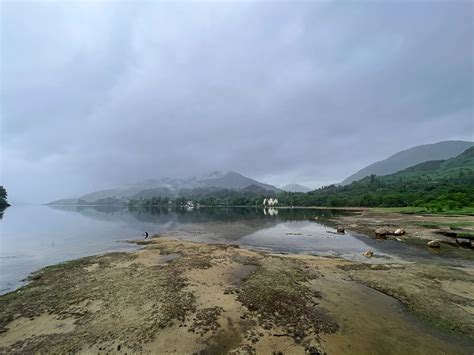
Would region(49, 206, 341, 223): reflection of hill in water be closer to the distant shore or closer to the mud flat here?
the distant shore

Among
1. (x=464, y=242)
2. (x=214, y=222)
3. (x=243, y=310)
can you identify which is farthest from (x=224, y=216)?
(x=243, y=310)

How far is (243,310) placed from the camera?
41.4ft

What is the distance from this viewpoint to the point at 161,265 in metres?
22.1

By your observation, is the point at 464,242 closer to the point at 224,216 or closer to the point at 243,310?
the point at 243,310

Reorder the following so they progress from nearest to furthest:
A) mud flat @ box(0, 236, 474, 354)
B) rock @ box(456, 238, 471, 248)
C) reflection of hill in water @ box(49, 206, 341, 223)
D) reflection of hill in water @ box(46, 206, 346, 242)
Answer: mud flat @ box(0, 236, 474, 354) < rock @ box(456, 238, 471, 248) < reflection of hill in water @ box(46, 206, 346, 242) < reflection of hill in water @ box(49, 206, 341, 223)

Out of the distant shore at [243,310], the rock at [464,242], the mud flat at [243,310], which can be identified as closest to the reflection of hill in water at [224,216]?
the rock at [464,242]

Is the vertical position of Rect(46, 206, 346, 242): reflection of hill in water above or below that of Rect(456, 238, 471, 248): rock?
above

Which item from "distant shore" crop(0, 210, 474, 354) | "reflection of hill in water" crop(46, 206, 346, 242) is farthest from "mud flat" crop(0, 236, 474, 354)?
"reflection of hill in water" crop(46, 206, 346, 242)

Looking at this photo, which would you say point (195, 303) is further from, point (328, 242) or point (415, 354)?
point (328, 242)

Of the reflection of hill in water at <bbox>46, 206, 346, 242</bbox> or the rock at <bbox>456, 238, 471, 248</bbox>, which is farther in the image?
the reflection of hill in water at <bbox>46, 206, 346, 242</bbox>

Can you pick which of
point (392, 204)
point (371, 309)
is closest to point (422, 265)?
point (371, 309)

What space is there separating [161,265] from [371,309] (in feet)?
57.1

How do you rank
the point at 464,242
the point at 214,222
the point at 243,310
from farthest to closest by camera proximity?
the point at 214,222 < the point at 464,242 < the point at 243,310

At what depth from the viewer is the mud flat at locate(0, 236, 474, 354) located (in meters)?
9.92
